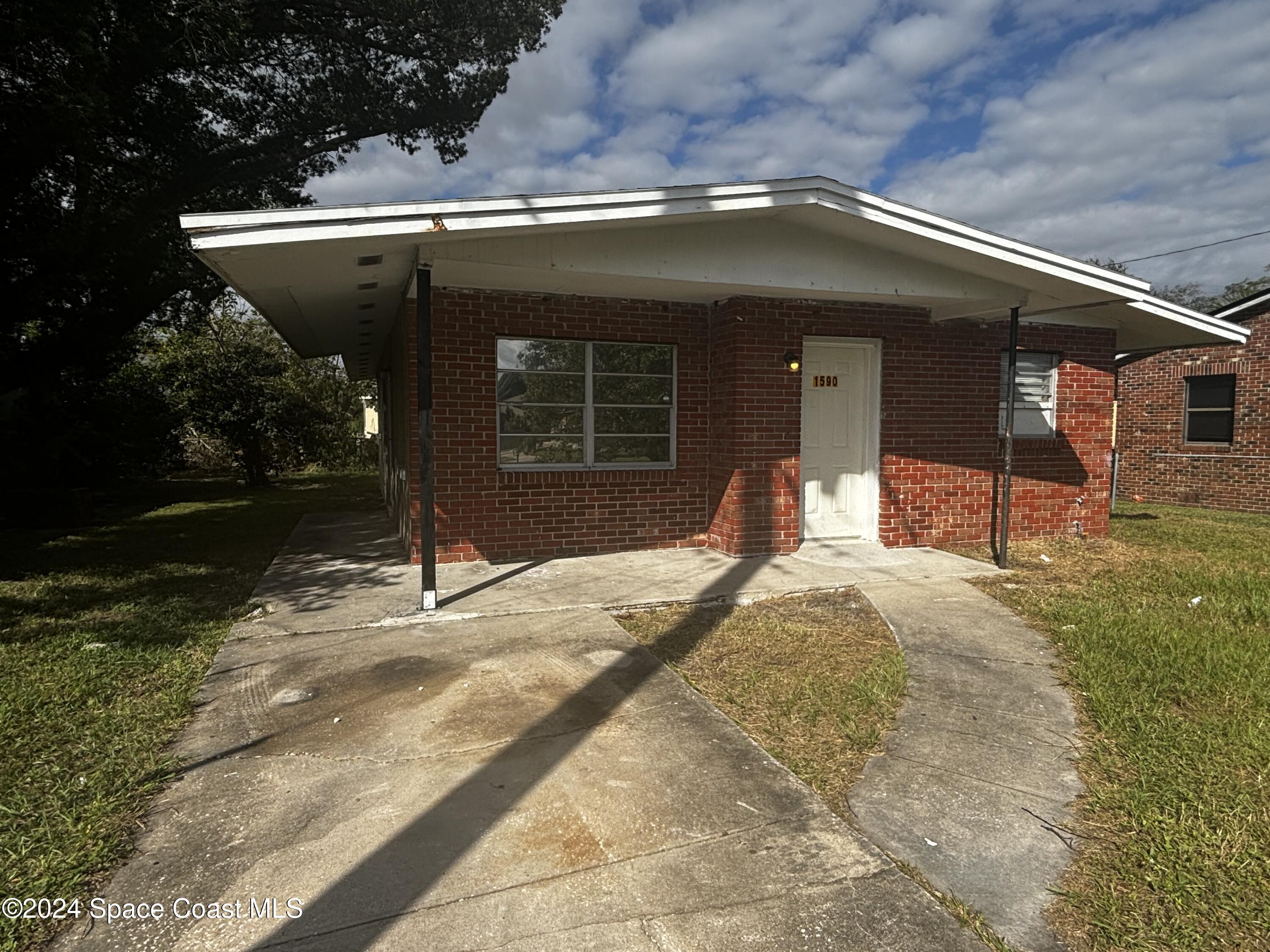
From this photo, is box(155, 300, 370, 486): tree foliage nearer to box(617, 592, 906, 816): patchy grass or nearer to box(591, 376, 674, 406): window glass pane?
box(591, 376, 674, 406): window glass pane

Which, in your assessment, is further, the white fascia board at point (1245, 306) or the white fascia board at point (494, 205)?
the white fascia board at point (1245, 306)

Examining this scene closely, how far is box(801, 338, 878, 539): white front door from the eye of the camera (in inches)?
328

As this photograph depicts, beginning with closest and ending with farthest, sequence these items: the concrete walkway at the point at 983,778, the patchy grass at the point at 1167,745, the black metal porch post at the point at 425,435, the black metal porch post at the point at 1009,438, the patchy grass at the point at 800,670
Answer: the patchy grass at the point at 1167,745 → the concrete walkway at the point at 983,778 → the patchy grass at the point at 800,670 → the black metal porch post at the point at 425,435 → the black metal porch post at the point at 1009,438

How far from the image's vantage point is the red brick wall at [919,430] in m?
7.78

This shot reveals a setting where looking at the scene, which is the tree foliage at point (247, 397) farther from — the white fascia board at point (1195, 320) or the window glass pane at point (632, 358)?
the white fascia board at point (1195, 320)

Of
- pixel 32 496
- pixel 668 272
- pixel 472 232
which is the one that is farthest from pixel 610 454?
pixel 32 496

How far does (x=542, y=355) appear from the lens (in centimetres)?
784

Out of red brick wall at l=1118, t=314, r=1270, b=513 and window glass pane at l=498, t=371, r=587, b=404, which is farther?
red brick wall at l=1118, t=314, r=1270, b=513

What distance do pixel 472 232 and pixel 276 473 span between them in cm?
1801

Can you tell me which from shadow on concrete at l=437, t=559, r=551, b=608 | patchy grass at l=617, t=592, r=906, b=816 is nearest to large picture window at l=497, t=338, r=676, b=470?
shadow on concrete at l=437, t=559, r=551, b=608

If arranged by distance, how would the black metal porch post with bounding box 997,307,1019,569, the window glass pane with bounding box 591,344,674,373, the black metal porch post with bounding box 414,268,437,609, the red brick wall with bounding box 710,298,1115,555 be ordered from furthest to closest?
1. the window glass pane with bounding box 591,344,674,373
2. the red brick wall with bounding box 710,298,1115,555
3. the black metal porch post with bounding box 997,307,1019,569
4. the black metal porch post with bounding box 414,268,437,609

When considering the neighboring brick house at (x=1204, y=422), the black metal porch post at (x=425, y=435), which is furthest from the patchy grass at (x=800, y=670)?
the neighboring brick house at (x=1204, y=422)

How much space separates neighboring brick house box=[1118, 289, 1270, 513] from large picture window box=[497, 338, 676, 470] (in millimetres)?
9726

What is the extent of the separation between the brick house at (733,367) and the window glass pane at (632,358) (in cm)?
3
